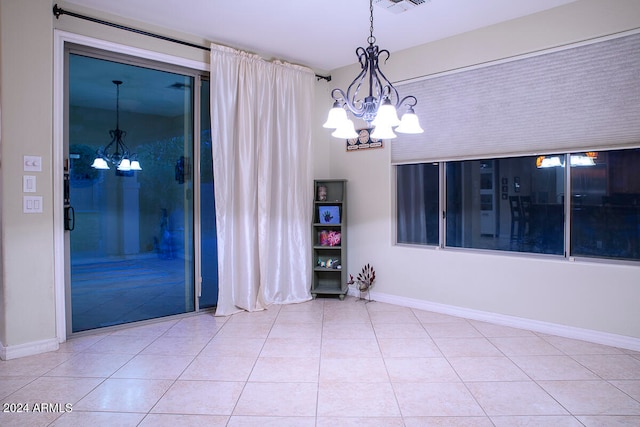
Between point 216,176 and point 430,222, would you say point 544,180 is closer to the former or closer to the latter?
point 430,222

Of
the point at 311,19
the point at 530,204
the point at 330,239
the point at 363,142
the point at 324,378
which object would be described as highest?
the point at 311,19

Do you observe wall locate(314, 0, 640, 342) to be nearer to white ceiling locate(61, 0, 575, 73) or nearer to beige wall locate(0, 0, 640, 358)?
beige wall locate(0, 0, 640, 358)

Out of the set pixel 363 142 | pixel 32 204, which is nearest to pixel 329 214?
pixel 363 142

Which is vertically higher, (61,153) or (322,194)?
(61,153)

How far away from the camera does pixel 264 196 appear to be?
4.32 metres

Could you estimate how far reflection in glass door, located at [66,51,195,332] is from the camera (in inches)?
136

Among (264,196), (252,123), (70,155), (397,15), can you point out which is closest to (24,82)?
(70,155)

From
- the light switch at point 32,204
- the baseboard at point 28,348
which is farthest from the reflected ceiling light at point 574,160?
the baseboard at point 28,348

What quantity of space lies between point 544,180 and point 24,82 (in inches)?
170

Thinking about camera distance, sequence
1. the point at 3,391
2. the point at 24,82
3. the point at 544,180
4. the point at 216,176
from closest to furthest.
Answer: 1. the point at 3,391
2. the point at 24,82
3. the point at 544,180
4. the point at 216,176

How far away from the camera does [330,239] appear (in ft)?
15.9

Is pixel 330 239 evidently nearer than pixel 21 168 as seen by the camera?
No

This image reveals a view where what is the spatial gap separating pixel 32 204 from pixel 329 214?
2.92 meters

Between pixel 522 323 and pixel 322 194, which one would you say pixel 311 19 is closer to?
pixel 322 194
